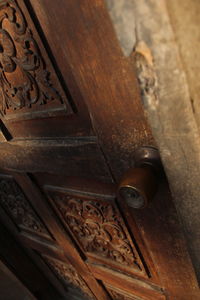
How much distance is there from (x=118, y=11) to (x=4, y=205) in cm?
134

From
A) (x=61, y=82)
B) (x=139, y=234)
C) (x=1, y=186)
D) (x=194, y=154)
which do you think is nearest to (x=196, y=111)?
(x=194, y=154)

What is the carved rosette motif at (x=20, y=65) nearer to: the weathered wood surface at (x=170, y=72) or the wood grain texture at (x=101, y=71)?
the wood grain texture at (x=101, y=71)

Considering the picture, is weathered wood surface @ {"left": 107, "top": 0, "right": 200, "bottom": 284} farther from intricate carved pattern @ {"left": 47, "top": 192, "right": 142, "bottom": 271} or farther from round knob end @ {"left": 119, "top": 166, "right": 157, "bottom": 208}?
intricate carved pattern @ {"left": 47, "top": 192, "right": 142, "bottom": 271}

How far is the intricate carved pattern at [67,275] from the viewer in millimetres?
1541

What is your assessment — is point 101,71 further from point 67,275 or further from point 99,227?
point 67,275

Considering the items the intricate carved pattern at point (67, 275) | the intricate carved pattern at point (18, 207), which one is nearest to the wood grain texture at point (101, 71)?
the intricate carved pattern at point (18, 207)

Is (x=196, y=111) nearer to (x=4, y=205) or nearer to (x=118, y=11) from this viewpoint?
(x=118, y=11)

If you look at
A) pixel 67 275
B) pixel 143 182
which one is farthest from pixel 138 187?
pixel 67 275

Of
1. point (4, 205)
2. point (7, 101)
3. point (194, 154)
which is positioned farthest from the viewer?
point (4, 205)

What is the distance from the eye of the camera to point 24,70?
65 cm

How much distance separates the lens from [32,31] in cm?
57

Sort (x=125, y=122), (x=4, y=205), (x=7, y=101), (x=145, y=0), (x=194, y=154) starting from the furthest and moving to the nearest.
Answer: (x=4, y=205) → (x=7, y=101) → (x=125, y=122) → (x=194, y=154) → (x=145, y=0)

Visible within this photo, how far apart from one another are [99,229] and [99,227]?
1 cm

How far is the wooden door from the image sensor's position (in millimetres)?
469
